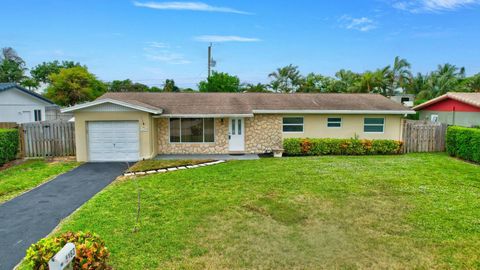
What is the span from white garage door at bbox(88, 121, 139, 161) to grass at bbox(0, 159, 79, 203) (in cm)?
113

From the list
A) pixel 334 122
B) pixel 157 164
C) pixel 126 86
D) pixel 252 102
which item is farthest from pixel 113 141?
pixel 126 86

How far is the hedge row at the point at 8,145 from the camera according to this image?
40.9 feet

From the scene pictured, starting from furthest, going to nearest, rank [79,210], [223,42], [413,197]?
[223,42] < [413,197] < [79,210]

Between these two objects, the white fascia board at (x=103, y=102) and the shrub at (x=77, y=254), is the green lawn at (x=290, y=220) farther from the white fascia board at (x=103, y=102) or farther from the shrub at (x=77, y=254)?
the white fascia board at (x=103, y=102)

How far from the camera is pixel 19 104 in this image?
75.7 ft

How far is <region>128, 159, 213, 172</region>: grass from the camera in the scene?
12.1 m

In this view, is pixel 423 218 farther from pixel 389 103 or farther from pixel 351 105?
pixel 389 103

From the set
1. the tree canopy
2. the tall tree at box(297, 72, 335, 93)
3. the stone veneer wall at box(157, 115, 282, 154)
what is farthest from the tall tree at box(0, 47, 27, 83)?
the stone veneer wall at box(157, 115, 282, 154)

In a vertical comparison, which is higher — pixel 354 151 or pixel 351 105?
pixel 351 105

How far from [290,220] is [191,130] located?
401 inches

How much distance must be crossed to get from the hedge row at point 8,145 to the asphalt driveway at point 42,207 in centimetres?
333

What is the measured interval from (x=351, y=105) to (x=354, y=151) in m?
2.85

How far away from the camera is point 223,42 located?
104 feet

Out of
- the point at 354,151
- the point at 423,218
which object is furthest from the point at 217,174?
the point at 354,151
